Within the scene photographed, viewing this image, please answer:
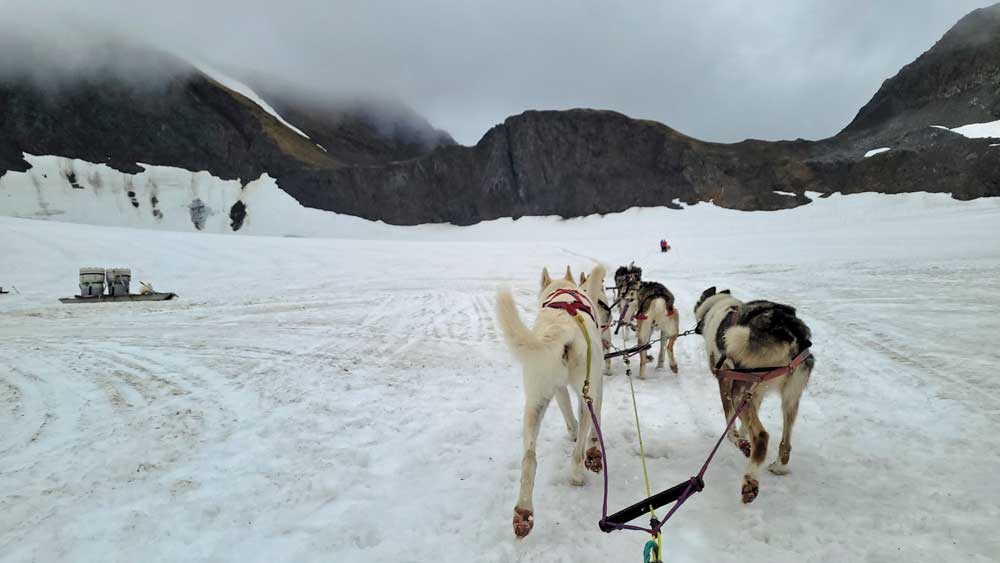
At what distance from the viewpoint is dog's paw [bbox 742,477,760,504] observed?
320 centimetres

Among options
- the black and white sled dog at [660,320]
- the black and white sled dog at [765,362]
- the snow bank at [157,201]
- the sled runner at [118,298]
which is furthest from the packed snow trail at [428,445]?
the snow bank at [157,201]

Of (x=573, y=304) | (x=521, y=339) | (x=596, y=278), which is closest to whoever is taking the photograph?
(x=521, y=339)

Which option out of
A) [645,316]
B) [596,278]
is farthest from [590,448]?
[645,316]

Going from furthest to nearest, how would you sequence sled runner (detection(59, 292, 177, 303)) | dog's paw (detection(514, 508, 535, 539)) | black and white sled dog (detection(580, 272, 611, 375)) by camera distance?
sled runner (detection(59, 292, 177, 303))
black and white sled dog (detection(580, 272, 611, 375))
dog's paw (detection(514, 508, 535, 539))

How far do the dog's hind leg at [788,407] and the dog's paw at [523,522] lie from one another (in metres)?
2.25

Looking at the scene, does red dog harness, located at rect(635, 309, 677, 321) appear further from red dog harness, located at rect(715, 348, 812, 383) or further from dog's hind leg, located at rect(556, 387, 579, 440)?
red dog harness, located at rect(715, 348, 812, 383)

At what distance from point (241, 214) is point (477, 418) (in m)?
74.5

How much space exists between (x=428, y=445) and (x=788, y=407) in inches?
129

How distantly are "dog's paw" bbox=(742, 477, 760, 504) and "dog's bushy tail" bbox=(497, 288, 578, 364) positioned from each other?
1.73 metres

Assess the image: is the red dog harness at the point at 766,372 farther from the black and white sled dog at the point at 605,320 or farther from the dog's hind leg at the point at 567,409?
the black and white sled dog at the point at 605,320

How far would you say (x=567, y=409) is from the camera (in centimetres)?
419

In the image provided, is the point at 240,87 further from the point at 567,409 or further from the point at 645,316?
the point at 567,409

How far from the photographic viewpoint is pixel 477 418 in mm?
4914

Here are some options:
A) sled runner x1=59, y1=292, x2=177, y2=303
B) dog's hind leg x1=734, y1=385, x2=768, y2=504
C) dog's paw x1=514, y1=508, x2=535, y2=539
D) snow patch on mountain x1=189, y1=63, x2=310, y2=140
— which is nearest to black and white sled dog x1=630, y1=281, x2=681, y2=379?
dog's hind leg x1=734, y1=385, x2=768, y2=504
